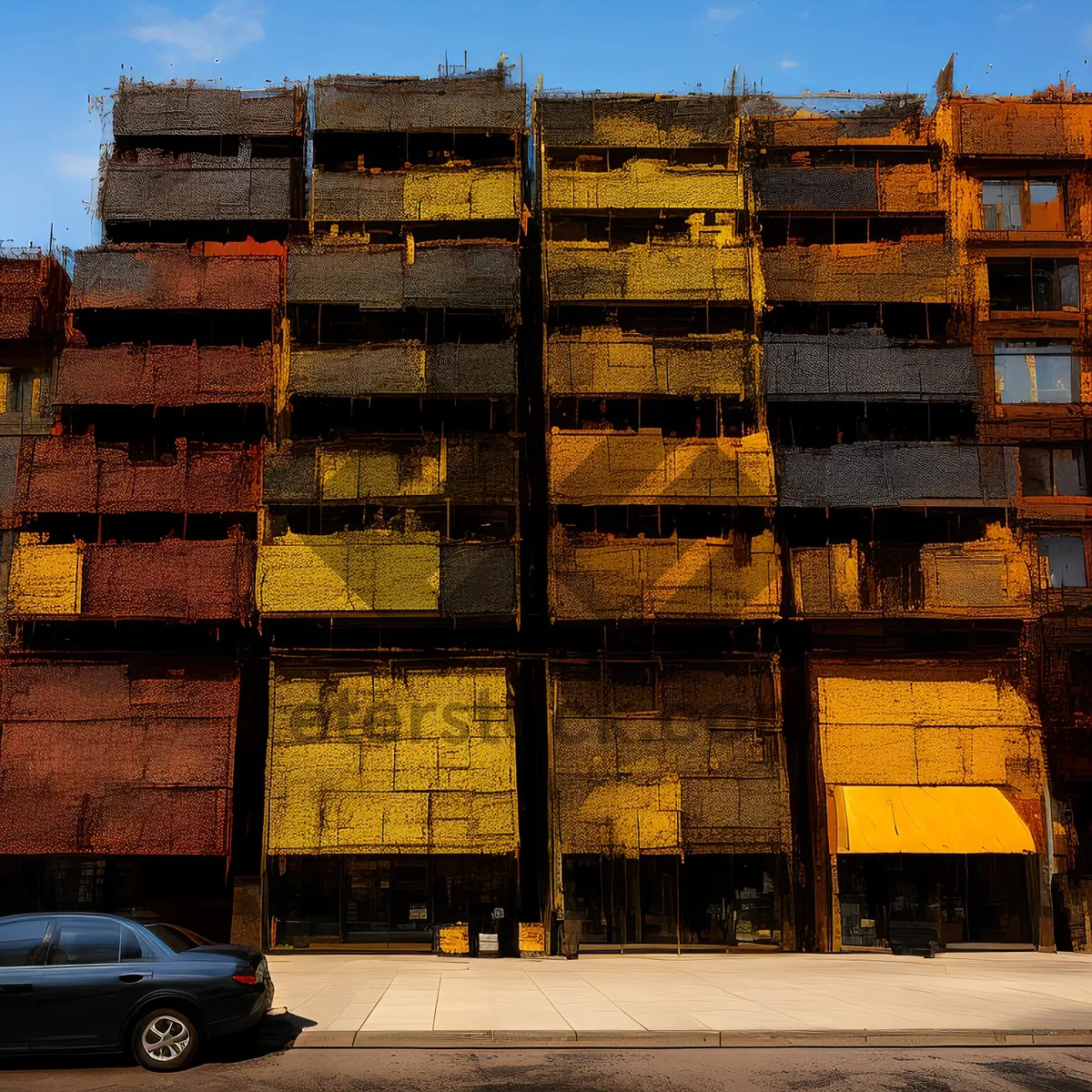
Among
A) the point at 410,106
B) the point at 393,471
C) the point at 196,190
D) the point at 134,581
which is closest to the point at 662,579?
the point at 393,471

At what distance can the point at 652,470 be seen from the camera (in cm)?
3394

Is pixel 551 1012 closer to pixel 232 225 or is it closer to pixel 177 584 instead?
pixel 177 584

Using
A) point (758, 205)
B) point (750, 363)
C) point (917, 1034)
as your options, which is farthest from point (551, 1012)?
point (758, 205)

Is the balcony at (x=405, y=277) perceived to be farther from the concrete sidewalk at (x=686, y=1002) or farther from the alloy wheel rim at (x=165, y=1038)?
the alloy wheel rim at (x=165, y=1038)

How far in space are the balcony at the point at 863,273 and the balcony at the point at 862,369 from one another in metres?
1.43

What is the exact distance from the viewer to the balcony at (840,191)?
3653 cm

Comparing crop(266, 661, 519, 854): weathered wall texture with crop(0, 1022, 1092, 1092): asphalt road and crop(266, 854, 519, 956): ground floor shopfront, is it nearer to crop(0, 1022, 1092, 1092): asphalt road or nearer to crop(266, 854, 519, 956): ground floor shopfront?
crop(266, 854, 519, 956): ground floor shopfront

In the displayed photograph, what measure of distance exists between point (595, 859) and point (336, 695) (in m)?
8.41

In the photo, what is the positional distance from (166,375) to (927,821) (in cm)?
2516

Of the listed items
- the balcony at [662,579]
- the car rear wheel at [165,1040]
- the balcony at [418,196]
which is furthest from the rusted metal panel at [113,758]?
the car rear wheel at [165,1040]

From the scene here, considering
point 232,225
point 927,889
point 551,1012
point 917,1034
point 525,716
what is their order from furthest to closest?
point 232,225 < point 525,716 < point 927,889 < point 551,1012 < point 917,1034

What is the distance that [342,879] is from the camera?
105 ft

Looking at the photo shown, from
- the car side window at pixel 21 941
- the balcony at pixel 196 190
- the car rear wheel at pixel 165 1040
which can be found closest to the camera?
the car rear wheel at pixel 165 1040

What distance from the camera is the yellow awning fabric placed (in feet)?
100.0
